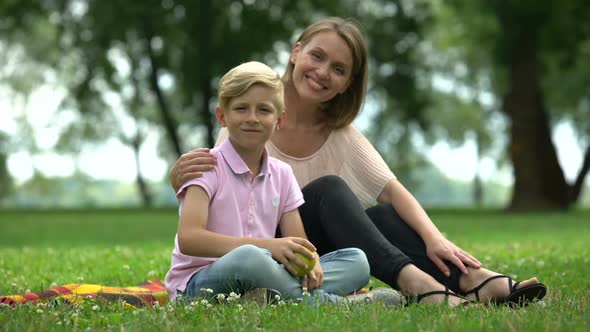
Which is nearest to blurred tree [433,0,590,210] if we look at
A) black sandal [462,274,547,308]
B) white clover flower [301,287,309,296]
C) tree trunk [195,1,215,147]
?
tree trunk [195,1,215,147]

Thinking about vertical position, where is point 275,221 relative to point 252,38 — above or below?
below

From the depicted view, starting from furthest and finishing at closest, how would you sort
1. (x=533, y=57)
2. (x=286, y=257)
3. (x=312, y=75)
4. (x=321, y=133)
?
1. (x=533, y=57)
2. (x=321, y=133)
3. (x=312, y=75)
4. (x=286, y=257)

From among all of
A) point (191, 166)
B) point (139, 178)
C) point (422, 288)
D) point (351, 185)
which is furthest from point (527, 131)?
point (139, 178)

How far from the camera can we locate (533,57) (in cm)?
2520

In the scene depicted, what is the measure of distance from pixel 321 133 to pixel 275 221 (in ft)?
3.83

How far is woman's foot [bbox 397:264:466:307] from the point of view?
4191 millimetres

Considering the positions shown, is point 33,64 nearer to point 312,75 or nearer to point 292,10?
point 292,10

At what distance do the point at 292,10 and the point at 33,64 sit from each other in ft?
65.1

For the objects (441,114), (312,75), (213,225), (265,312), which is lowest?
(265,312)

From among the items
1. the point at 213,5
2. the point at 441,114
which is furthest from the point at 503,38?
the point at 441,114

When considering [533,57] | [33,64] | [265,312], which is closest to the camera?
[265,312]

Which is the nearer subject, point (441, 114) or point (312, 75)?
point (312, 75)

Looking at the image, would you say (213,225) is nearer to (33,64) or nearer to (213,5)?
(213,5)

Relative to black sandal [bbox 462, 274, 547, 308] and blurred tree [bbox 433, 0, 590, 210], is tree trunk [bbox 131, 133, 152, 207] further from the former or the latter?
black sandal [bbox 462, 274, 547, 308]
